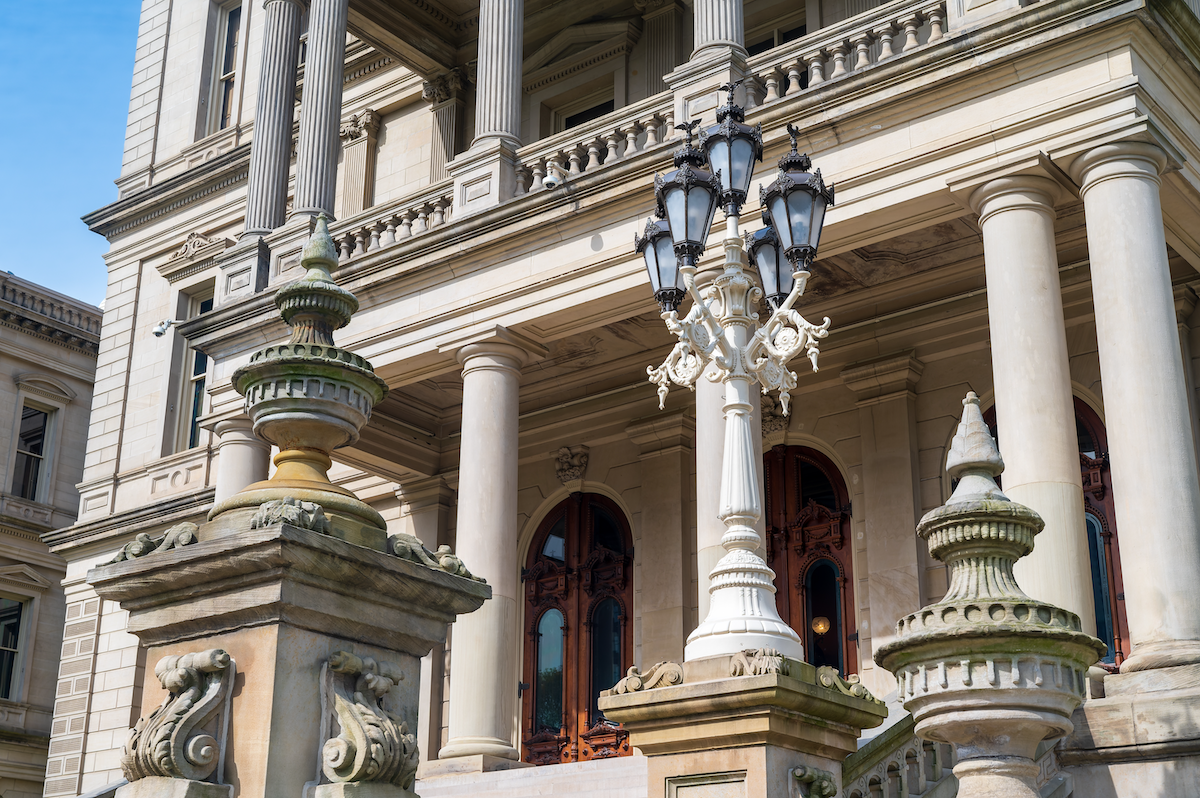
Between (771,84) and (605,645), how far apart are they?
29.3ft

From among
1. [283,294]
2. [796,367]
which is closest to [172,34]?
[796,367]

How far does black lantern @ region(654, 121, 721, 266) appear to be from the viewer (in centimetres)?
895

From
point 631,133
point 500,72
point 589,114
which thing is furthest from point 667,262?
point 589,114

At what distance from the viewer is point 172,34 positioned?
1209 inches

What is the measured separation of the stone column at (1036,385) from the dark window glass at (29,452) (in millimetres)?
28167

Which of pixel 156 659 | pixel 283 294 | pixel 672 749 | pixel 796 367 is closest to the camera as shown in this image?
pixel 156 659

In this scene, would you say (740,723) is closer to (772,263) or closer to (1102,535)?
(772,263)

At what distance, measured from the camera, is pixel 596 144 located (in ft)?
54.9

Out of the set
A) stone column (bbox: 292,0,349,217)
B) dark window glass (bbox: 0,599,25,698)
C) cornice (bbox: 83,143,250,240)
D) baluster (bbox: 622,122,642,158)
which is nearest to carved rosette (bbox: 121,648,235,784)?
baluster (bbox: 622,122,642,158)

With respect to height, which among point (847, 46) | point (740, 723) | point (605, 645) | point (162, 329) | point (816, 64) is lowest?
point (740, 723)

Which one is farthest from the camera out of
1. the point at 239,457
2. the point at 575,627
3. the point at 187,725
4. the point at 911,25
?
the point at 575,627

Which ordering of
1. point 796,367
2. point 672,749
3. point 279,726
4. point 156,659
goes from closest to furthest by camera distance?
1. point 279,726
2. point 156,659
3. point 672,749
4. point 796,367

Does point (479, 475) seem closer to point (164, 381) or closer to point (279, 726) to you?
point (279, 726)

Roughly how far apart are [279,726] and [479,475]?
422 inches
